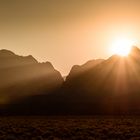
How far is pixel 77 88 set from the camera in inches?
5354

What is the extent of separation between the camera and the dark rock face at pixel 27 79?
17375cm

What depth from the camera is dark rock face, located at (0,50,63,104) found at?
17375 centimetres

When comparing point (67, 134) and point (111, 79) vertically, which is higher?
point (111, 79)

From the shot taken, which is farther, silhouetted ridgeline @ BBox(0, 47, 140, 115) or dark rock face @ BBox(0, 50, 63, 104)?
dark rock face @ BBox(0, 50, 63, 104)

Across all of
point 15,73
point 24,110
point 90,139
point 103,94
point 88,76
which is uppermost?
point 15,73

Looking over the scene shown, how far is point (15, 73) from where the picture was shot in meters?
192

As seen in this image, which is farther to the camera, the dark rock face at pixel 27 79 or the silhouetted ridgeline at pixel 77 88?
the dark rock face at pixel 27 79

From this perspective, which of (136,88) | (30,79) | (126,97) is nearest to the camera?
(126,97)

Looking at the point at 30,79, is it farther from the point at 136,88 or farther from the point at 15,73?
the point at 136,88

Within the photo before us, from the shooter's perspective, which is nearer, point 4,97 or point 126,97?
point 126,97

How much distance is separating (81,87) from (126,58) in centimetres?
2362

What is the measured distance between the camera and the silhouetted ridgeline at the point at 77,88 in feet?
302

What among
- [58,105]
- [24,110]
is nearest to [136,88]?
[58,105]

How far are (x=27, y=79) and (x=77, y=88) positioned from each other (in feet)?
189
